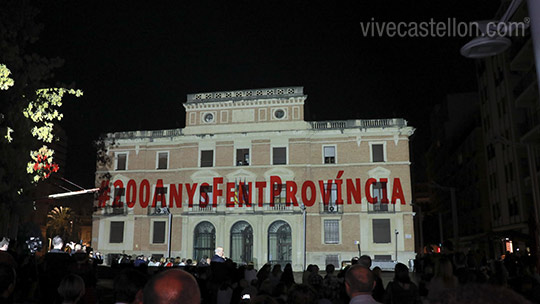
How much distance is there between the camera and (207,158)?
3903 centimetres

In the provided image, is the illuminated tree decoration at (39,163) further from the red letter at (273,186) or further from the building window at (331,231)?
the building window at (331,231)

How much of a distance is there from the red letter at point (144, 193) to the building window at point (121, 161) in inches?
138

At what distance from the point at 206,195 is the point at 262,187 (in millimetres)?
5064

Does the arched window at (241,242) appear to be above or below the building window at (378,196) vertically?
below

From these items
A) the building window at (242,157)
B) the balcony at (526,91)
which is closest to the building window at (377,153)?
the building window at (242,157)

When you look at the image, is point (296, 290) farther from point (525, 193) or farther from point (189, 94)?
point (189, 94)

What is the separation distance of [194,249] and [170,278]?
36.3 m

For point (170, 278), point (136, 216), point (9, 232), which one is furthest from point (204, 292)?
point (136, 216)

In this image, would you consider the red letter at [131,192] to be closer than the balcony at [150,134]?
Yes

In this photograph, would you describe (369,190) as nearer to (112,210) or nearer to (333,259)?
(333,259)

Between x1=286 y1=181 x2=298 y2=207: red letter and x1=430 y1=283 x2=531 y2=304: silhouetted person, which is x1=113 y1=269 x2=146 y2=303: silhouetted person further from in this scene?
x1=286 y1=181 x2=298 y2=207: red letter

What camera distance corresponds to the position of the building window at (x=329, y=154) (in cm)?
3747

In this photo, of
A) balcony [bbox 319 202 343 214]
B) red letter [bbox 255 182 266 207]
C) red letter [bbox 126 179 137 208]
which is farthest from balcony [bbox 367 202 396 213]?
red letter [bbox 126 179 137 208]

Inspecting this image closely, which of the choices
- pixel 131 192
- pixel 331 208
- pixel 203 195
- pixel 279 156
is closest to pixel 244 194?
pixel 203 195
